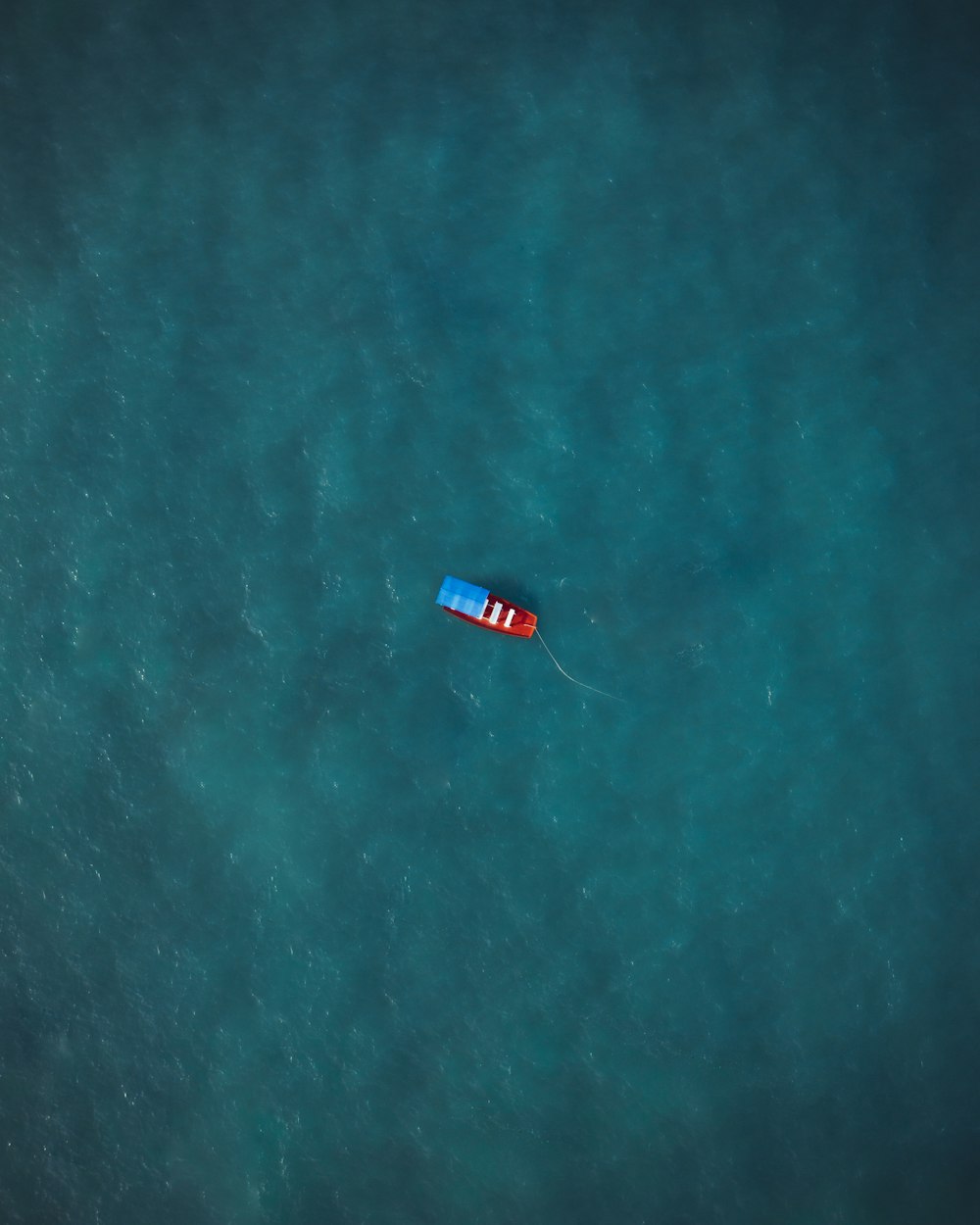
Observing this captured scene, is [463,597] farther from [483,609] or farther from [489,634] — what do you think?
[489,634]

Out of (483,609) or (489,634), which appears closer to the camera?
(483,609)

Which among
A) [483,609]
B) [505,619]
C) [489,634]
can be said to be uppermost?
[483,609]

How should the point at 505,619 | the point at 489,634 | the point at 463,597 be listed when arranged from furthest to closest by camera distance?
the point at 489,634, the point at 463,597, the point at 505,619

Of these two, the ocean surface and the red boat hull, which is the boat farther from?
the ocean surface

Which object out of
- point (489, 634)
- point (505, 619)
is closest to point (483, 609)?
point (505, 619)

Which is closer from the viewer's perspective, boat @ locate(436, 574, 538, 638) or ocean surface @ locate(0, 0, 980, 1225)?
ocean surface @ locate(0, 0, 980, 1225)

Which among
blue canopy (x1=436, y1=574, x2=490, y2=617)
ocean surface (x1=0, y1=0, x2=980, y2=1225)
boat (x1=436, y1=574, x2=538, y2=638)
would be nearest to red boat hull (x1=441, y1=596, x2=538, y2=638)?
boat (x1=436, y1=574, x2=538, y2=638)

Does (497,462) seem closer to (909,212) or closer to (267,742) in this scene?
(267,742)
